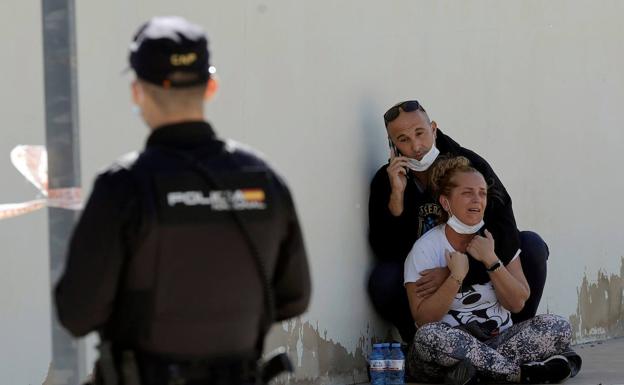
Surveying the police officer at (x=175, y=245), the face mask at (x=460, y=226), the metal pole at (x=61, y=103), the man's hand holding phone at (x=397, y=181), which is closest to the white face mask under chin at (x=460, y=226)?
the face mask at (x=460, y=226)

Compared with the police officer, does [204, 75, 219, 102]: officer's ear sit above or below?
above

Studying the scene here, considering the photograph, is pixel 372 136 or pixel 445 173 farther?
pixel 372 136

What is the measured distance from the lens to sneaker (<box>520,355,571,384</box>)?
20.4ft

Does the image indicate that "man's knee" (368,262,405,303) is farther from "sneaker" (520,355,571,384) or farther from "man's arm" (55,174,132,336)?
"man's arm" (55,174,132,336)

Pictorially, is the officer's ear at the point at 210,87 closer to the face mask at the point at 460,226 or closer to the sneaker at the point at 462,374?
the sneaker at the point at 462,374

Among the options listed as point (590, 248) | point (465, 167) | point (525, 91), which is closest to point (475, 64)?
point (525, 91)

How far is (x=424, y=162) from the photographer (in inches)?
253

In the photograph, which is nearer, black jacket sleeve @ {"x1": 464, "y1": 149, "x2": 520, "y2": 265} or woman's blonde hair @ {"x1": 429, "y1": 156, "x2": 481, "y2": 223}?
woman's blonde hair @ {"x1": 429, "y1": 156, "x2": 481, "y2": 223}

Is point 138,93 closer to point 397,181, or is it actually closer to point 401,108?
point 397,181

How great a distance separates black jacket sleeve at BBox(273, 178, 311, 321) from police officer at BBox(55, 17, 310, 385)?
2.4 inches

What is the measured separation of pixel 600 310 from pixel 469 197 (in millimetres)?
2811

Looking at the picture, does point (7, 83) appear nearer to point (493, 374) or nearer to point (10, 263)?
point (10, 263)

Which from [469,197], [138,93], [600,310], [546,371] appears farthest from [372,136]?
[138,93]

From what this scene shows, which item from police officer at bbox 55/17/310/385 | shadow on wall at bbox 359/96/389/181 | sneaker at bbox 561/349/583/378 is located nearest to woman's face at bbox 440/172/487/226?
shadow on wall at bbox 359/96/389/181
